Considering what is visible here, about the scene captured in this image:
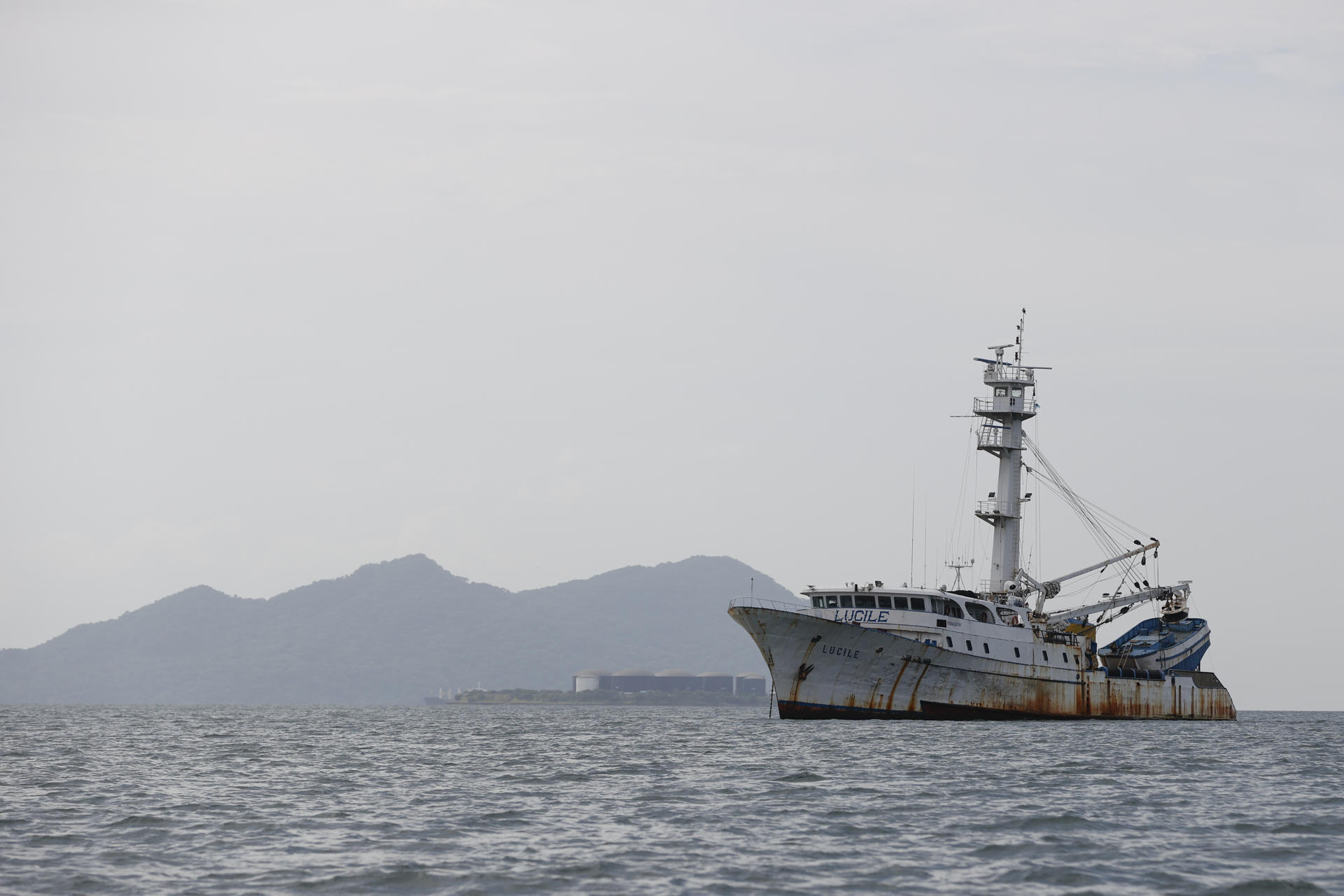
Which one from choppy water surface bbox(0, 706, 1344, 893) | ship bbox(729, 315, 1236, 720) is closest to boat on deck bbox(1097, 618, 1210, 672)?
ship bbox(729, 315, 1236, 720)

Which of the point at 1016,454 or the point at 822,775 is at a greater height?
the point at 1016,454

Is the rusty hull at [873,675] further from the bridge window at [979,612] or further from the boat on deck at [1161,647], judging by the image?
the boat on deck at [1161,647]

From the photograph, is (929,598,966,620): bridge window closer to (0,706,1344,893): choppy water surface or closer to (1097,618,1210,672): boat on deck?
(0,706,1344,893): choppy water surface

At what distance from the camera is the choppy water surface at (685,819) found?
75.1 feet

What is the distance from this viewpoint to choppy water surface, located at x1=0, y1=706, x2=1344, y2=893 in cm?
2289

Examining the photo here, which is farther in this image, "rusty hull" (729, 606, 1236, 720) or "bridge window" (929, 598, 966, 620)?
"bridge window" (929, 598, 966, 620)

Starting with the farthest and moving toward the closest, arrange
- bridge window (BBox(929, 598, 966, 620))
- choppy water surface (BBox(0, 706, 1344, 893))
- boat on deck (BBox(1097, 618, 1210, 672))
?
boat on deck (BBox(1097, 618, 1210, 672)) < bridge window (BBox(929, 598, 966, 620)) < choppy water surface (BBox(0, 706, 1344, 893))

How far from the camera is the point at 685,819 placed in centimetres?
2931

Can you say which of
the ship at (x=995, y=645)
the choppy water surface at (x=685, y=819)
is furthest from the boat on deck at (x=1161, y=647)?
the choppy water surface at (x=685, y=819)

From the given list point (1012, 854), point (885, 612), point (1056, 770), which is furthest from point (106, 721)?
point (1012, 854)

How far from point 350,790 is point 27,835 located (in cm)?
983

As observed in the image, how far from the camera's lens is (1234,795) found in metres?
36.5

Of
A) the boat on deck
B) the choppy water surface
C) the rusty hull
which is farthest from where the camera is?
the boat on deck

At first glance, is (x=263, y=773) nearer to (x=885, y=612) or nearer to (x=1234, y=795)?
(x=1234, y=795)
